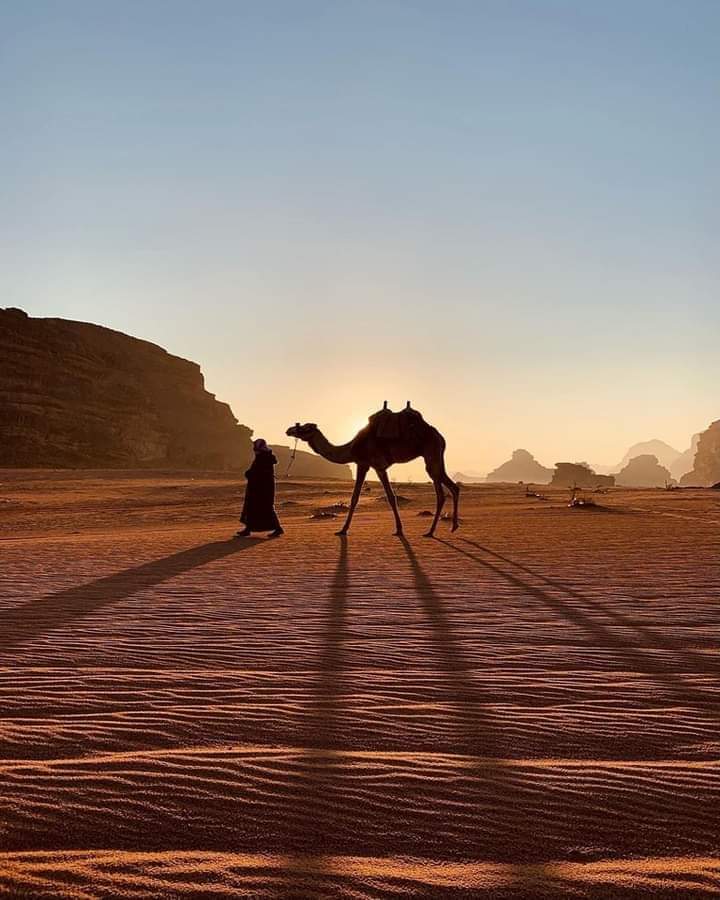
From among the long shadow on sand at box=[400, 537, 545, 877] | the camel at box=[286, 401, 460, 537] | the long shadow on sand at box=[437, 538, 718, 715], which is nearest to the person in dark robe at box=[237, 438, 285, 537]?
the camel at box=[286, 401, 460, 537]

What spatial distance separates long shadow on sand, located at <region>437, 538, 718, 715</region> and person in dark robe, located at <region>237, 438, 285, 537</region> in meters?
7.60

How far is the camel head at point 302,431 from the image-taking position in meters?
16.0

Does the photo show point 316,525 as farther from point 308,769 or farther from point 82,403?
point 82,403

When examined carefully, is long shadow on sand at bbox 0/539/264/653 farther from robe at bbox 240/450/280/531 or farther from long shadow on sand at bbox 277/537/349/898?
robe at bbox 240/450/280/531

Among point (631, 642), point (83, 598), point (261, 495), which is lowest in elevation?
point (83, 598)

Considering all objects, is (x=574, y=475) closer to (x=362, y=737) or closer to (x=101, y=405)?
(x=101, y=405)

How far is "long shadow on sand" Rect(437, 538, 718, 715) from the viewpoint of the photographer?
4910 mm

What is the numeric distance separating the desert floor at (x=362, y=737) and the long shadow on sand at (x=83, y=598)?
0.06 metres

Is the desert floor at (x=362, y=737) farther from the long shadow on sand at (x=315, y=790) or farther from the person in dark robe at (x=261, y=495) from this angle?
the person in dark robe at (x=261, y=495)

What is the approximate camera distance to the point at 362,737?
4008mm

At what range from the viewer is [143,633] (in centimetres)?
672

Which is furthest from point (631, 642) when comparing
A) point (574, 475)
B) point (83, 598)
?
point (574, 475)

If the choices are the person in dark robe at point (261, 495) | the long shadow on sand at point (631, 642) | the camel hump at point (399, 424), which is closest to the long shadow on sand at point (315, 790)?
the long shadow on sand at point (631, 642)

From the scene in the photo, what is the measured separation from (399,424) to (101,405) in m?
85.9
